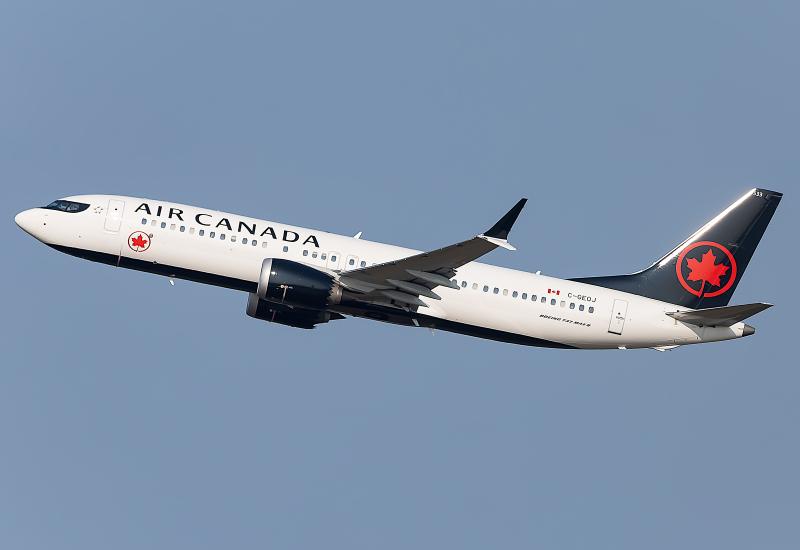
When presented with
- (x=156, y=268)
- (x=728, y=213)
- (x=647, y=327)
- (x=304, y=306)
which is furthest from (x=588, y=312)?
(x=156, y=268)

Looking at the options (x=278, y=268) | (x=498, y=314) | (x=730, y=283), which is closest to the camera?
(x=278, y=268)

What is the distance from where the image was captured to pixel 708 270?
152 feet

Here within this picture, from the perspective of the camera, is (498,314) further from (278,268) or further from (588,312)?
(278,268)

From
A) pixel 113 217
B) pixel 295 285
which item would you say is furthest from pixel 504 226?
pixel 113 217

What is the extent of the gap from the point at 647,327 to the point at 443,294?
10.2 meters

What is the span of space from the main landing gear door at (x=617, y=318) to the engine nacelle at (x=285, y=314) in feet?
44.0

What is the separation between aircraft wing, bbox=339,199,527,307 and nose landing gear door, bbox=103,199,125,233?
1083cm

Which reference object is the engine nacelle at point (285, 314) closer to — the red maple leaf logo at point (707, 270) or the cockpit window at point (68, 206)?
the cockpit window at point (68, 206)

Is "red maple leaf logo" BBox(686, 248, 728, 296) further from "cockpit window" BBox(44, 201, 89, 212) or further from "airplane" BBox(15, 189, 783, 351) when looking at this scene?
"cockpit window" BBox(44, 201, 89, 212)

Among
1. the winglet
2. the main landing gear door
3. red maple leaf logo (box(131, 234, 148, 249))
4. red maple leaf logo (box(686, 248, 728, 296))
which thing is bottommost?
red maple leaf logo (box(131, 234, 148, 249))

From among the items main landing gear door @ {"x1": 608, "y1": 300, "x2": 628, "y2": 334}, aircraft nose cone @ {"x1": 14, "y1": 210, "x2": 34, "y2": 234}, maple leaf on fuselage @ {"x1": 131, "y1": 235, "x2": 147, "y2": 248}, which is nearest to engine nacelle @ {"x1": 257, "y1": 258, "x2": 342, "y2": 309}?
maple leaf on fuselage @ {"x1": 131, "y1": 235, "x2": 147, "y2": 248}

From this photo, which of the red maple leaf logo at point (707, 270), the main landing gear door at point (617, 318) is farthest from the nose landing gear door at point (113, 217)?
the red maple leaf logo at point (707, 270)

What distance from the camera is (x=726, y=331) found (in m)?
44.1

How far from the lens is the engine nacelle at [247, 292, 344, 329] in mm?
46062
